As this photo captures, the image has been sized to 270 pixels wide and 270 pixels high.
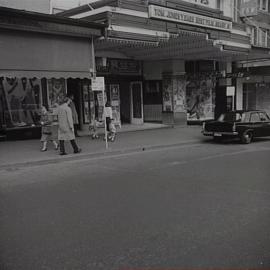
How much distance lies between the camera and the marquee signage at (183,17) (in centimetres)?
1505

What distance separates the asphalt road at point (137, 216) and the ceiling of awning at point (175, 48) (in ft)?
23.7

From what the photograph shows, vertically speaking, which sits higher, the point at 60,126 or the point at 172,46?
Result: the point at 172,46

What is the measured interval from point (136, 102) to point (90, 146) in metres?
9.28

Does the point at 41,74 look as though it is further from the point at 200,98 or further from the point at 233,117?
the point at 200,98

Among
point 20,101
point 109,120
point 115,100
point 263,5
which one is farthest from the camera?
point 263,5

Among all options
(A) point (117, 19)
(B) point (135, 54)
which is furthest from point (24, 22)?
(B) point (135, 54)

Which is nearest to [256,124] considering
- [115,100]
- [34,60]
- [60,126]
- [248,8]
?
[60,126]

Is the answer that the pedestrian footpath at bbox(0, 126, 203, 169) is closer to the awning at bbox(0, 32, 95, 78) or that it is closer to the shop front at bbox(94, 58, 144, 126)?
the awning at bbox(0, 32, 95, 78)

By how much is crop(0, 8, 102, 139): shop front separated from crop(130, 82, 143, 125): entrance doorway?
702 cm

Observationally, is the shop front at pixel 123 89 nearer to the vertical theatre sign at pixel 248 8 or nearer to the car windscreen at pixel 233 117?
the car windscreen at pixel 233 117

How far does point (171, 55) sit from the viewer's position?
21.0m

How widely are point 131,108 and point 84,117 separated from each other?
182 inches

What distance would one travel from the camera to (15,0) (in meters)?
16.5

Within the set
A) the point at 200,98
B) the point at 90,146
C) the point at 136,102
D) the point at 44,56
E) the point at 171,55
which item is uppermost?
the point at 171,55
